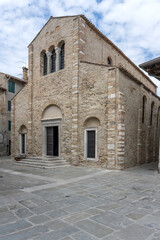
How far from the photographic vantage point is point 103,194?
5.24 meters

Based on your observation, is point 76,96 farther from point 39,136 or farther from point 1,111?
point 1,111

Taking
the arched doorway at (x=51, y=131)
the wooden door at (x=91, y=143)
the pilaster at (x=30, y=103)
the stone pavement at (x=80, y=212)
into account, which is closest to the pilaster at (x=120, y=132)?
the wooden door at (x=91, y=143)

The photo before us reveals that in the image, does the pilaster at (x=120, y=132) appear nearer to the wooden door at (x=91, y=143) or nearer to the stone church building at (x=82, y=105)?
the stone church building at (x=82, y=105)

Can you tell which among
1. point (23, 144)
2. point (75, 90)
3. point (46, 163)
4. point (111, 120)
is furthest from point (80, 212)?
point (23, 144)

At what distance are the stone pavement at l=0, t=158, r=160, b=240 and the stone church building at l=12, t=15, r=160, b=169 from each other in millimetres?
4393

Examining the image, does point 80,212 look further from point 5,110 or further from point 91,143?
point 5,110

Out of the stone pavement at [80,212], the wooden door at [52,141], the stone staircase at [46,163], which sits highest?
the wooden door at [52,141]

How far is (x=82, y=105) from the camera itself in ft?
36.3

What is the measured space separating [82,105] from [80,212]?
7.69 meters

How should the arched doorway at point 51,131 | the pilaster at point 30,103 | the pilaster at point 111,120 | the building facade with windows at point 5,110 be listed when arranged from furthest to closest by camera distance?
the building facade with windows at point 5,110
the pilaster at point 30,103
the arched doorway at point 51,131
the pilaster at point 111,120

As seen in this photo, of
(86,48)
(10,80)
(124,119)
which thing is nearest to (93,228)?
(124,119)

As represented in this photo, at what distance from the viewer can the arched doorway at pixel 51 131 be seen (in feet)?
41.7

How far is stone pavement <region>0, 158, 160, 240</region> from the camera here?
302 cm

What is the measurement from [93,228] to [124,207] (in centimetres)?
132
